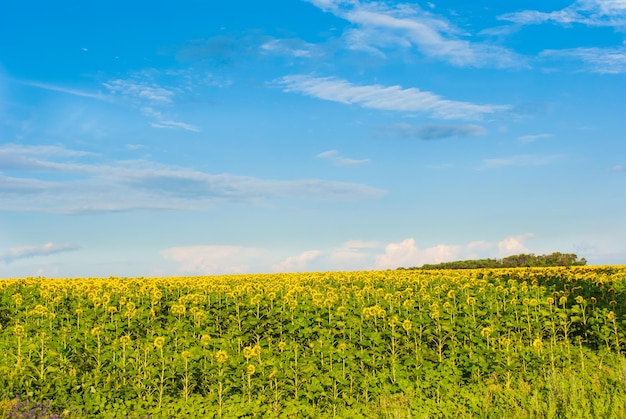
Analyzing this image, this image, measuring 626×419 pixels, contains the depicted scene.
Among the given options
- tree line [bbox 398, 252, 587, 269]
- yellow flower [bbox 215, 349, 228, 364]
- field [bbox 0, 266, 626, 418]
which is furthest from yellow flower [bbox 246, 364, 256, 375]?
tree line [bbox 398, 252, 587, 269]

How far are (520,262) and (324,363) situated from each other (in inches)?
1575

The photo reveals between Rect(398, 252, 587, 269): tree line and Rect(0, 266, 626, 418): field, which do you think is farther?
Rect(398, 252, 587, 269): tree line

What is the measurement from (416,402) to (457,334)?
131 inches

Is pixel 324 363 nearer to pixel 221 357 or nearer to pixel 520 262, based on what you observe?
pixel 221 357

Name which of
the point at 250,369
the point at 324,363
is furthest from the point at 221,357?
the point at 324,363

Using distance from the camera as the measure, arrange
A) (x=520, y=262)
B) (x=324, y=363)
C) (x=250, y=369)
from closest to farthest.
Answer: (x=250, y=369), (x=324, y=363), (x=520, y=262)

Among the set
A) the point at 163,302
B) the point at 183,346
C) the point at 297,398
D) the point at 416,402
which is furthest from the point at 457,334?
the point at 163,302

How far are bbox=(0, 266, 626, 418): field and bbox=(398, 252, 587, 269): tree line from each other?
30.4m

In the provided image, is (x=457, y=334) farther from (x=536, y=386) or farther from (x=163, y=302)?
(x=163, y=302)

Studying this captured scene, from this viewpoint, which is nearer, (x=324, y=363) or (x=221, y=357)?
(x=221, y=357)

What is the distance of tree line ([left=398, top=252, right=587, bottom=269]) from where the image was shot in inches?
1832

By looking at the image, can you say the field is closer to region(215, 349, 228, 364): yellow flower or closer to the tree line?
region(215, 349, 228, 364): yellow flower

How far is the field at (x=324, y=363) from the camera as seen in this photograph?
9320mm

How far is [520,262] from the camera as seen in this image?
156 feet
